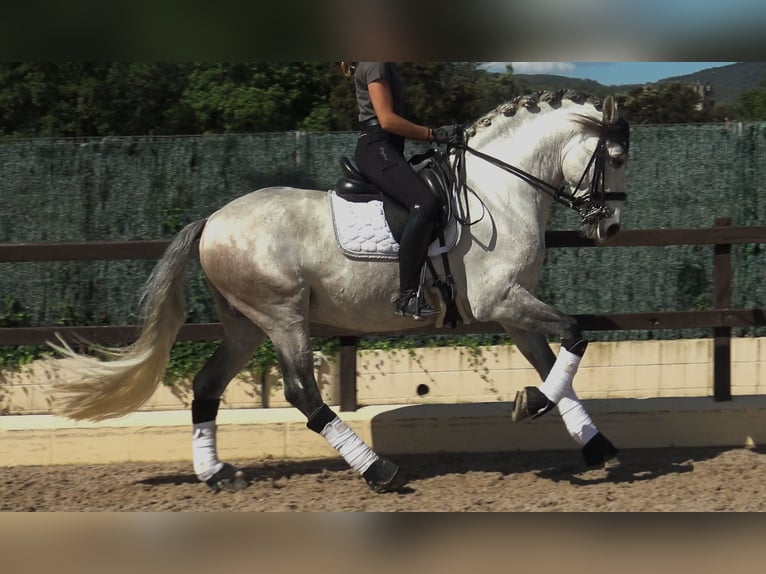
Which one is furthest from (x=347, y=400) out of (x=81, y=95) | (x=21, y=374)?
A: (x=81, y=95)

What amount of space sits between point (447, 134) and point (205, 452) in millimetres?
2374

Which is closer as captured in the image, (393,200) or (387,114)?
(387,114)

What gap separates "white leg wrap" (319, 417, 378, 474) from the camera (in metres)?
4.90

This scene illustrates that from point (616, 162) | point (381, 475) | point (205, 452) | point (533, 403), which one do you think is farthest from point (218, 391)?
point (616, 162)

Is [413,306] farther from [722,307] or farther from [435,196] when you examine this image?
[722,307]

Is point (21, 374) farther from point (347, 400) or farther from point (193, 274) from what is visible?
point (347, 400)

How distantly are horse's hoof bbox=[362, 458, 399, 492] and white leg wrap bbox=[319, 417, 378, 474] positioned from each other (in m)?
0.04

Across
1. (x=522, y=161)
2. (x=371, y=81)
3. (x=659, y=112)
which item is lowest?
(x=522, y=161)

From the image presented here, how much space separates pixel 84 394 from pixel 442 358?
3144mm

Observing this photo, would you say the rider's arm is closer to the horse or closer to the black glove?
the black glove

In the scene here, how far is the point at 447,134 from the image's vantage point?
501 cm

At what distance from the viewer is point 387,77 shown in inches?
184

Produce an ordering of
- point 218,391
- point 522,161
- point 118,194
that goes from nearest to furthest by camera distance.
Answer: point 522,161, point 218,391, point 118,194

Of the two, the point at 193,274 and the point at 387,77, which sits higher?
the point at 387,77
